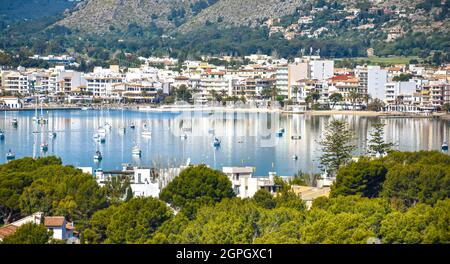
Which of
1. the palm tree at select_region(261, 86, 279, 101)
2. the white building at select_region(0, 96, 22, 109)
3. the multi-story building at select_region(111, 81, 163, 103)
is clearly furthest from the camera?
the multi-story building at select_region(111, 81, 163, 103)

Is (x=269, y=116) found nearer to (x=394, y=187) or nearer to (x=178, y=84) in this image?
(x=178, y=84)

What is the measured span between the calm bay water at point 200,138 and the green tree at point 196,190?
4.87 metres

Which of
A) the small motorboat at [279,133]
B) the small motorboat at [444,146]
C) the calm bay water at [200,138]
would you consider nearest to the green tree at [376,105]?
the calm bay water at [200,138]

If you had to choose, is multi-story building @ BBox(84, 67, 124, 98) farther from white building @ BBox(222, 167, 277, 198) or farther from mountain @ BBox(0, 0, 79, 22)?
white building @ BBox(222, 167, 277, 198)

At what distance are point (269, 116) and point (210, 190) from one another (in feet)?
63.7

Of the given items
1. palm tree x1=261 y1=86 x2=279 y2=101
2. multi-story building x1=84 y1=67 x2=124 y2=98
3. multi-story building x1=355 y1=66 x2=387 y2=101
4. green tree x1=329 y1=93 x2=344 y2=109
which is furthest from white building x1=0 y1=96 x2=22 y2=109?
multi-story building x1=355 y1=66 x2=387 y2=101

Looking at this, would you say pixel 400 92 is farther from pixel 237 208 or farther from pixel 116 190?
pixel 237 208

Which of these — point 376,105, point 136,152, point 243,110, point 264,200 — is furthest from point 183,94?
point 264,200

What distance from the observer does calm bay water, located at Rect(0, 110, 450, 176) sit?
45.4 ft

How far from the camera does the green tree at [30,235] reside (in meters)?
4.31

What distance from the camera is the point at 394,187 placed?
22.1 feet

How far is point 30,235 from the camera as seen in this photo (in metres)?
4.36

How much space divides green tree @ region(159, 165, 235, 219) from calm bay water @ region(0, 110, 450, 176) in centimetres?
487
